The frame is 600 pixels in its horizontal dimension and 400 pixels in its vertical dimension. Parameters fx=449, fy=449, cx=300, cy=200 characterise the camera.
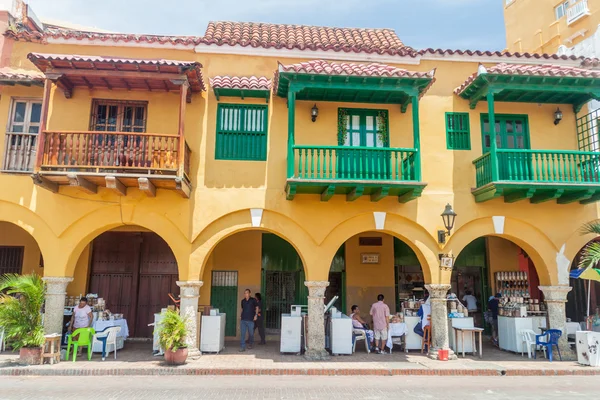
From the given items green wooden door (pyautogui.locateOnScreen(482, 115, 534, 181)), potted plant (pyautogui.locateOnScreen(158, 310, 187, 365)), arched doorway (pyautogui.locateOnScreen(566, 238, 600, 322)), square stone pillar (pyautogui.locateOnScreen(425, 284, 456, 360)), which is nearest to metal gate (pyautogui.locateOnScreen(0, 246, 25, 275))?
potted plant (pyautogui.locateOnScreen(158, 310, 187, 365))

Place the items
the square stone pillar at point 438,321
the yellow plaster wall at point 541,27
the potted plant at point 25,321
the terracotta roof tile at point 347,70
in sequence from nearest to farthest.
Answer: the potted plant at point 25,321, the terracotta roof tile at point 347,70, the square stone pillar at point 438,321, the yellow plaster wall at point 541,27

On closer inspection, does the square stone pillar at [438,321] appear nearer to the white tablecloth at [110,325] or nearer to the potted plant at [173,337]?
the potted plant at [173,337]

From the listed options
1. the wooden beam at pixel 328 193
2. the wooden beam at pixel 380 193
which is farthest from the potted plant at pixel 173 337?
the wooden beam at pixel 380 193

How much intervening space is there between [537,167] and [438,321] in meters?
4.75

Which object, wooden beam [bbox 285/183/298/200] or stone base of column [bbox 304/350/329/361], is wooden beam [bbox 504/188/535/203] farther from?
stone base of column [bbox 304/350/329/361]

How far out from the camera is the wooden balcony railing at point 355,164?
1128cm

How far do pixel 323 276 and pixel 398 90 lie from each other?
5.19 metres

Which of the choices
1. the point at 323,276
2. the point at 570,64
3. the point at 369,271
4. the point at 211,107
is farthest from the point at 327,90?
the point at 570,64

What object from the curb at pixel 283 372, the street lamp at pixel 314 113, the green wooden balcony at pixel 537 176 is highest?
the street lamp at pixel 314 113

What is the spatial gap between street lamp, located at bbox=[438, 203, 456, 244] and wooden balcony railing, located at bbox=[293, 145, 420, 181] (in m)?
1.21

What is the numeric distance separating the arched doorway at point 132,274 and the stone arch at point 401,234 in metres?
5.78

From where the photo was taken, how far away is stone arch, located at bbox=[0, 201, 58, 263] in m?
11.4

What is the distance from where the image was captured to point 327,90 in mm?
11914
